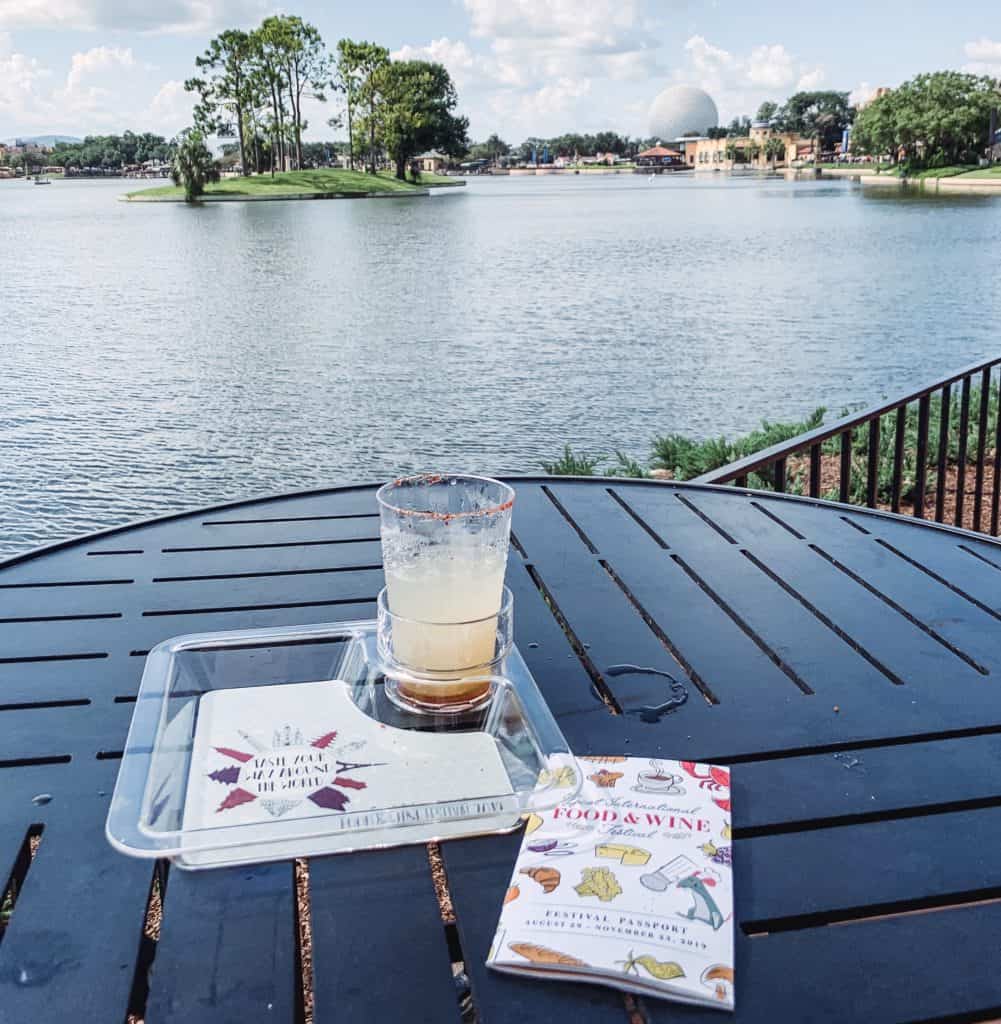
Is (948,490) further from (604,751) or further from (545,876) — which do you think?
(545,876)

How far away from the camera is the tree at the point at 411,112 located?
55.6 meters

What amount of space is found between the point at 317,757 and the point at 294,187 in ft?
161

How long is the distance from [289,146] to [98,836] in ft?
223

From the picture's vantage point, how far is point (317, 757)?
3.40 ft

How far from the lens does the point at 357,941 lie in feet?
2.62

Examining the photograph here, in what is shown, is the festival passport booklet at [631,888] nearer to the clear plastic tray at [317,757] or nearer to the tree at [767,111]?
the clear plastic tray at [317,757]

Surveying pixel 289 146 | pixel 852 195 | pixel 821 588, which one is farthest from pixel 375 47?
pixel 821 588

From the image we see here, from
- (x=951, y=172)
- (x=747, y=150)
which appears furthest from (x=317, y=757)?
(x=747, y=150)

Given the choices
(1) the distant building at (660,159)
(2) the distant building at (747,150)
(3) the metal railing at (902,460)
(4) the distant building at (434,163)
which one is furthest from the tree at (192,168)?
(1) the distant building at (660,159)

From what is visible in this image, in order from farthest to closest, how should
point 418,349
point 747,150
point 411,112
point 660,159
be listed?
point 660,159 → point 747,150 → point 411,112 → point 418,349

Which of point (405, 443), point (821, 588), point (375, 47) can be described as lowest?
point (405, 443)

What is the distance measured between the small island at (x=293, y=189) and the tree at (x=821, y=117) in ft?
198

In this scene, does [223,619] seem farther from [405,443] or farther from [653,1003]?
Answer: [405,443]

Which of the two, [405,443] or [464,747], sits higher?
[464,747]
